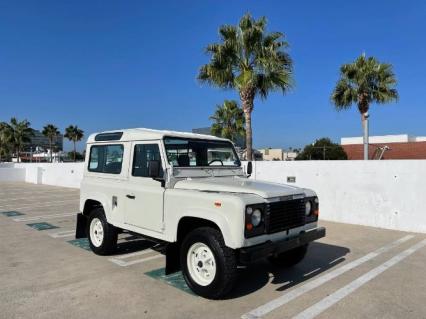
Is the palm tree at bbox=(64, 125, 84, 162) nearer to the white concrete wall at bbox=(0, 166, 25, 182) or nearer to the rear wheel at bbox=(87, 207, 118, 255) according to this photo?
the white concrete wall at bbox=(0, 166, 25, 182)

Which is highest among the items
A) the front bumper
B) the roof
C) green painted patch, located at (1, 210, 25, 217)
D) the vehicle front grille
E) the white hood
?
the roof

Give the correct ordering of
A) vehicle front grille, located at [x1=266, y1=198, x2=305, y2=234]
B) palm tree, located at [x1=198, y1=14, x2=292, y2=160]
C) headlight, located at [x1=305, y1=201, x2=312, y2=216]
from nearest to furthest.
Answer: vehicle front grille, located at [x1=266, y1=198, x2=305, y2=234], headlight, located at [x1=305, y1=201, x2=312, y2=216], palm tree, located at [x1=198, y1=14, x2=292, y2=160]

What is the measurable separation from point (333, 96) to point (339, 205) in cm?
1447

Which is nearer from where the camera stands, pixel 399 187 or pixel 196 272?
pixel 196 272

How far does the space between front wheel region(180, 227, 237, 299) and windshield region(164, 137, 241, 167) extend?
1.27 meters

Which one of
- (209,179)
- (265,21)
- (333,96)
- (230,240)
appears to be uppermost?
(265,21)

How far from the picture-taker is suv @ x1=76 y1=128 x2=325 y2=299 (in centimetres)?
434

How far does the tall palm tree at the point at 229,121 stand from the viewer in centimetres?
2953

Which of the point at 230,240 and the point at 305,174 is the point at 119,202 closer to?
the point at 230,240

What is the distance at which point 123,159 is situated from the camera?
6.05 metres

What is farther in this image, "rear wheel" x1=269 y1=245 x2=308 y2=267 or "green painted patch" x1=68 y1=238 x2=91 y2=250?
"green painted patch" x1=68 y1=238 x2=91 y2=250

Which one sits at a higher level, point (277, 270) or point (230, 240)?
point (230, 240)

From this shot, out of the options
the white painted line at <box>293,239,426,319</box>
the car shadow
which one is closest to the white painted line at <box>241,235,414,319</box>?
the car shadow

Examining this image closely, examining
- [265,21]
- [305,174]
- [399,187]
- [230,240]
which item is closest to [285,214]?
[230,240]
